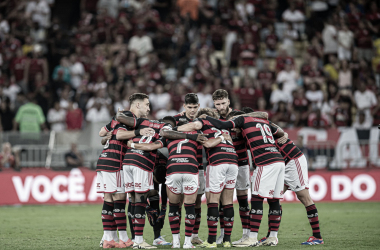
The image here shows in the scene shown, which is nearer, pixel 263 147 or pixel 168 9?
pixel 263 147

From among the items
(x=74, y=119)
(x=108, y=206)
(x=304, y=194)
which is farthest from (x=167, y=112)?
(x=304, y=194)

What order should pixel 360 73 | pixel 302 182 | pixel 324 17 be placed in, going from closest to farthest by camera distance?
pixel 302 182 → pixel 360 73 → pixel 324 17

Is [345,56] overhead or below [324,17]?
below

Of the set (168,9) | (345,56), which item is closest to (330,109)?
(345,56)

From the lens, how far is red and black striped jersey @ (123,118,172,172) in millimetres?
8867

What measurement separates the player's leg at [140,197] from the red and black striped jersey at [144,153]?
4.0 inches

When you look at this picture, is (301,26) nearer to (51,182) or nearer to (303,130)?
(303,130)

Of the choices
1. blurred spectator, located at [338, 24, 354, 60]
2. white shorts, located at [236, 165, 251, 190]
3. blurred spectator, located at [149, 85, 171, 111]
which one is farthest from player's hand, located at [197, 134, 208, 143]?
blurred spectator, located at [338, 24, 354, 60]

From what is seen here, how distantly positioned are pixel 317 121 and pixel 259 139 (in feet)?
Answer: 30.6

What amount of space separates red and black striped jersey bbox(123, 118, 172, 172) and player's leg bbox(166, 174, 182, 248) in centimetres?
45

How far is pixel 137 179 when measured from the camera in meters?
8.80

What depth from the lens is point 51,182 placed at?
658 inches

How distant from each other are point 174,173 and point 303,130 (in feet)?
32.8

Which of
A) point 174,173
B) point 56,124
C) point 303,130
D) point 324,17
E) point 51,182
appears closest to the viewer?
point 174,173
